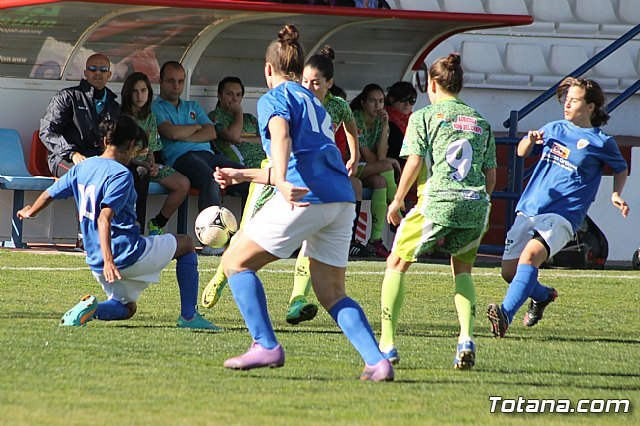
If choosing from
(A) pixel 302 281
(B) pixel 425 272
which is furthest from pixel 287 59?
(B) pixel 425 272

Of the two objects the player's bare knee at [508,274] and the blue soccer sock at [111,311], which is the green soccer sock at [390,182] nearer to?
the player's bare knee at [508,274]

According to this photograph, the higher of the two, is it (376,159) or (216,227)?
(216,227)

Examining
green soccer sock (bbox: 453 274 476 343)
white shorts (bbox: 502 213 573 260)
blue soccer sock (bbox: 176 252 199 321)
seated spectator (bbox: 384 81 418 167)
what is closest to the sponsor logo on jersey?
green soccer sock (bbox: 453 274 476 343)

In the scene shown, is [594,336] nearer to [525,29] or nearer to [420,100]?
[420,100]

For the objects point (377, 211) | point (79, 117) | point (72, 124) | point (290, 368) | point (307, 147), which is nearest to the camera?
point (307, 147)

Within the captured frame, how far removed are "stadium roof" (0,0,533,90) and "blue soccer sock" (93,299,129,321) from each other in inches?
209

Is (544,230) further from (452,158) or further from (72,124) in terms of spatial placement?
(72,124)

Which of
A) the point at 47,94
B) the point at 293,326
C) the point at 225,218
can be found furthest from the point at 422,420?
the point at 47,94

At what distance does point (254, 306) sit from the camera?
602cm

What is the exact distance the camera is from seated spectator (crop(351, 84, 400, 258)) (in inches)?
540

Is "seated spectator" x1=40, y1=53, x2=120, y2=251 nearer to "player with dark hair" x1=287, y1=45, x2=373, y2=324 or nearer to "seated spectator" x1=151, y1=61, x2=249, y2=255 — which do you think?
"seated spectator" x1=151, y1=61, x2=249, y2=255

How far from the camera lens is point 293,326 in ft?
26.9

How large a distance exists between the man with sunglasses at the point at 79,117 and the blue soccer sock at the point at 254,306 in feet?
22.7

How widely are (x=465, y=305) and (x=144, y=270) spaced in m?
1.97
